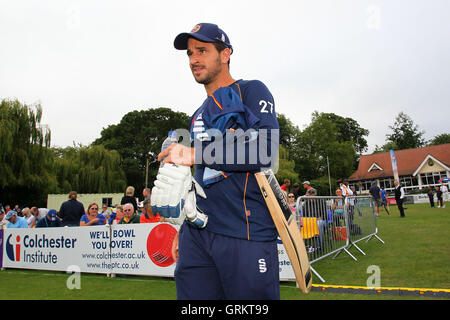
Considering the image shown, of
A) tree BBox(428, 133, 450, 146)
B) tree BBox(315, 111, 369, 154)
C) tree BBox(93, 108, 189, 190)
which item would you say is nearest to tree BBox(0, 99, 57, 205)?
tree BBox(93, 108, 189, 190)

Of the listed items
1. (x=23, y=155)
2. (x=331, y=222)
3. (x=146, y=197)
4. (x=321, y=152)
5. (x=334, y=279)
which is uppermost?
(x=321, y=152)

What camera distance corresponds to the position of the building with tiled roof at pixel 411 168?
57.5 m

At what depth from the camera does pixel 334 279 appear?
6.97 metres

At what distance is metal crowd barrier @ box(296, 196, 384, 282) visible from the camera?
295 inches

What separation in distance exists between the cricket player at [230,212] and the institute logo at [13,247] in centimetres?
1139

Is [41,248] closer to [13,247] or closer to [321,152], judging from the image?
[13,247]

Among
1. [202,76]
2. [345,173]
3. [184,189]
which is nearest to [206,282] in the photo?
[184,189]

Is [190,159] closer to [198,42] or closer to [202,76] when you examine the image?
[202,76]

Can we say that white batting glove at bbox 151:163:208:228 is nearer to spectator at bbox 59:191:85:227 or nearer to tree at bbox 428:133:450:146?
spectator at bbox 59:191:85:227

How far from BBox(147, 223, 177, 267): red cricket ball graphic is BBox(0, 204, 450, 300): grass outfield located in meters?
0.49

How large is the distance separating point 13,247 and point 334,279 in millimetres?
10062

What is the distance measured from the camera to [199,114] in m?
2.03

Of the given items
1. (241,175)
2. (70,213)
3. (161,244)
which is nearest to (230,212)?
(241,175)

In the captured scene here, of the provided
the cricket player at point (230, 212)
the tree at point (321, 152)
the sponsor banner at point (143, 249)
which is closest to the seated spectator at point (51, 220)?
the sponsor banner at point (143, 249)
